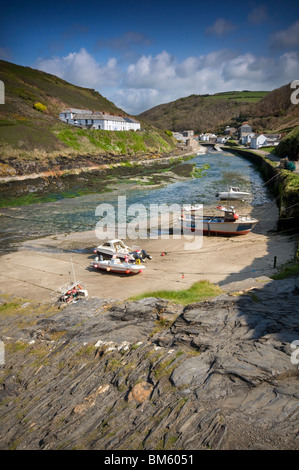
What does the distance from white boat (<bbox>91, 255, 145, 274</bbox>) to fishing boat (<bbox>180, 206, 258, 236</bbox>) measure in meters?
10.4

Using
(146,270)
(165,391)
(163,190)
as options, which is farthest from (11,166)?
(165,391)

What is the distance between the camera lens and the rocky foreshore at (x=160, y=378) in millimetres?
6617

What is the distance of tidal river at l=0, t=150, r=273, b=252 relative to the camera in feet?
108

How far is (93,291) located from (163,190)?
1428 inches

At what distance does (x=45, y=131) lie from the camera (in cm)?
7294

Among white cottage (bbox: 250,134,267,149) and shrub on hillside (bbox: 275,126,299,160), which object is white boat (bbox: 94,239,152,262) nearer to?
shrub on hillside (bbox: 275,126,299,160)

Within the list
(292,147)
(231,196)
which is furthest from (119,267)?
Result: (292,147)

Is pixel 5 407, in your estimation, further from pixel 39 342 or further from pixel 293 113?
pixel 293 113

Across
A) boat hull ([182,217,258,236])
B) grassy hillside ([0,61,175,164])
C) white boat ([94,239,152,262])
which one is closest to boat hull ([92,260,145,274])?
white boat ([94,239,152,262])

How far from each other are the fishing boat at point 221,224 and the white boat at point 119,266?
1041 cm

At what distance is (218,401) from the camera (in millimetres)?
7172

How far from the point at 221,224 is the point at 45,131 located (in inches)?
2395

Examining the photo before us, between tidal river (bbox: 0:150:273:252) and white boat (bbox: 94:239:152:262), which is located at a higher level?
tidal river (bbox: 0:150:273:252)

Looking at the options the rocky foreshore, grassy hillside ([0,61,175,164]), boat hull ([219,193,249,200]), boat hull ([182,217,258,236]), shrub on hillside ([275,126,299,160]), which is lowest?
the rocky foreshore
